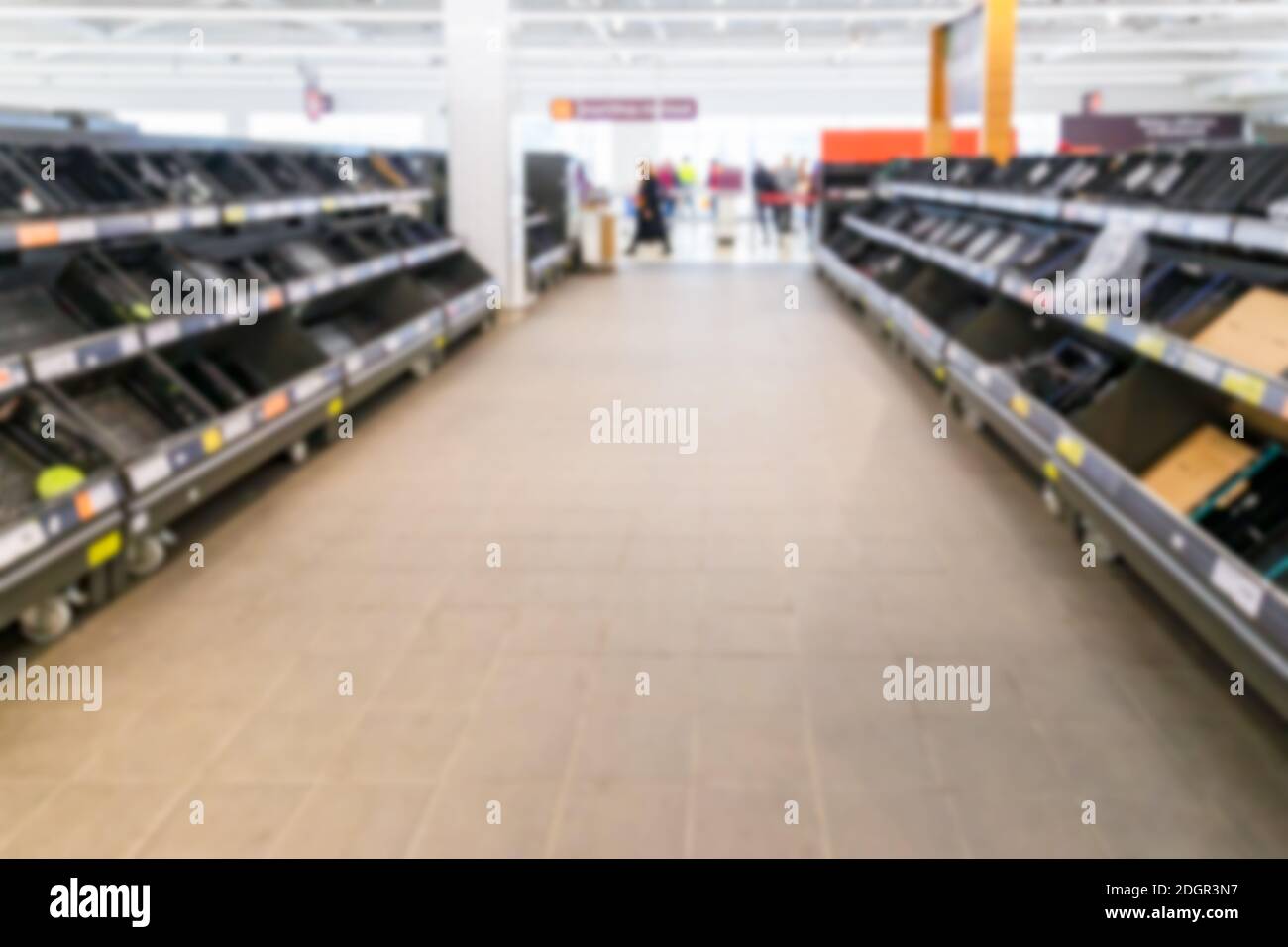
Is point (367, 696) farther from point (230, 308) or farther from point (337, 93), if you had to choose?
point (337, 93)

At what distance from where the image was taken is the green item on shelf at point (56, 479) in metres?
3.40

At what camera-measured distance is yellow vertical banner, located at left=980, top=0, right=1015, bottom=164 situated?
8188 mm

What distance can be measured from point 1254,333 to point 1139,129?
16954 mm

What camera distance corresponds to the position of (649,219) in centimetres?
1775

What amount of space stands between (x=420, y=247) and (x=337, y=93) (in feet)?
75.9

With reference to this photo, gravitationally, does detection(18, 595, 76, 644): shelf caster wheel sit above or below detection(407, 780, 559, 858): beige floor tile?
above

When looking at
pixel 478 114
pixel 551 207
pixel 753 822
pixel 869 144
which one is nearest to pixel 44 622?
pixel 753 822

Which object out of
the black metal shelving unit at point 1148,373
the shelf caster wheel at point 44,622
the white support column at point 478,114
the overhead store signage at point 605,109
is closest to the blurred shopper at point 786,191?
the overhead store signage at point 605,109

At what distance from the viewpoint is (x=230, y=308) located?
4805mm

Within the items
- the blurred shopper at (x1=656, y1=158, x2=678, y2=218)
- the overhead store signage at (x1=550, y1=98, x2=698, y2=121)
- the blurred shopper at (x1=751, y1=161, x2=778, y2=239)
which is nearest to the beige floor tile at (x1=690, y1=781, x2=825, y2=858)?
the overhead store signage at (x1=550, y1=98, x2=698, y2=121)

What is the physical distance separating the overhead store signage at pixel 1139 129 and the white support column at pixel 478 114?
1151 centimetres

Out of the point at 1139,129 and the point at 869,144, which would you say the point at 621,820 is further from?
the point at 869,144

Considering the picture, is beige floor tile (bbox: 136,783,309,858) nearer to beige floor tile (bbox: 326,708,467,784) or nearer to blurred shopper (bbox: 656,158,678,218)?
beige floor tile (bbox: 326,708,467,784)

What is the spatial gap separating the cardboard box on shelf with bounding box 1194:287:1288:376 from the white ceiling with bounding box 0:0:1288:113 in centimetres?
1170
